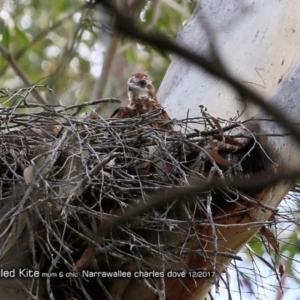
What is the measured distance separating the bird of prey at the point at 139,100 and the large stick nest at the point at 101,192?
85 centimetres

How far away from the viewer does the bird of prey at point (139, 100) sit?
12.8ft

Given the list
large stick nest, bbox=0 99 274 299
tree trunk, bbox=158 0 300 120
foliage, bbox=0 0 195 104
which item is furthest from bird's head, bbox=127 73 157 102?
foliage, bbox=0 0 195 104

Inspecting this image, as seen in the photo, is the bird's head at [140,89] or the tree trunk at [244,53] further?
the bird's head at [140,89]

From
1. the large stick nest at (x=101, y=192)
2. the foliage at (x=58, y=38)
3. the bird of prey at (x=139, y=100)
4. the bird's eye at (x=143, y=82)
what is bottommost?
the large stick nest at (x=101, y=192)

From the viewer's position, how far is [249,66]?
395cm

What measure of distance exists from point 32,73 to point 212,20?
499cm

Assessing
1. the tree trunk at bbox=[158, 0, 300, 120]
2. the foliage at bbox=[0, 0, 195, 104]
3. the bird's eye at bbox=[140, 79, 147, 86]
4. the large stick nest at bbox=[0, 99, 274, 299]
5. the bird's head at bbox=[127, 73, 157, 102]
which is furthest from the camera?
the foliage at bbox=[0, 0, 195, 104]

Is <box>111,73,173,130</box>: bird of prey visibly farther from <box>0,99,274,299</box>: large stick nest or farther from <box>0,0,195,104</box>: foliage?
<box>0,0,195,104</box>: foliage

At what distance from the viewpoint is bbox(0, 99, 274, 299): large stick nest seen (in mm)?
2508

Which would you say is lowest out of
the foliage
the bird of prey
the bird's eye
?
the bird of prey

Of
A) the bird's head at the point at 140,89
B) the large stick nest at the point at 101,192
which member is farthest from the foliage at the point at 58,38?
the large stick nest at the point at 101,192

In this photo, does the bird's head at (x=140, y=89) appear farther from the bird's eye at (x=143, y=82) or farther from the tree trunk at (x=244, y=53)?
the tree trunk at (x=244, y=53)

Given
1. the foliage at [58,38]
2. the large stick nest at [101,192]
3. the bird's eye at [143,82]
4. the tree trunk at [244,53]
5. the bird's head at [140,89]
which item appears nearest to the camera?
→ the large stick nest at [101,192]

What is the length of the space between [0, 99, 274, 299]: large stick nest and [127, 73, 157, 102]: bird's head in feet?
3.47
